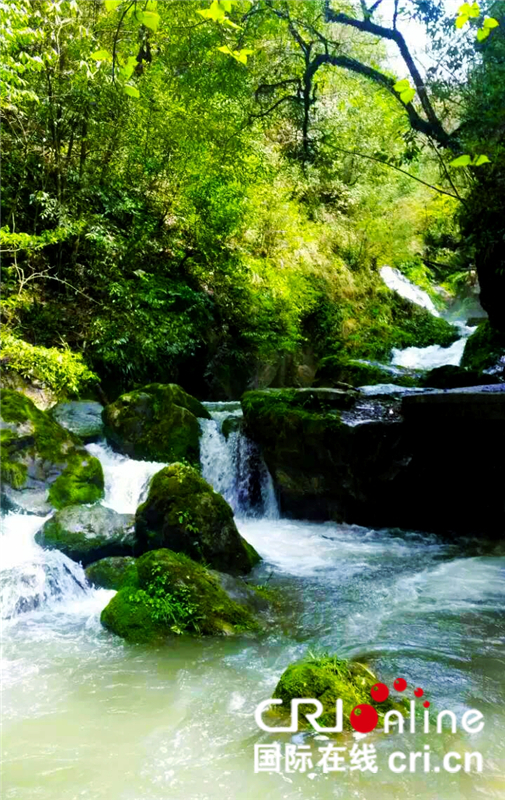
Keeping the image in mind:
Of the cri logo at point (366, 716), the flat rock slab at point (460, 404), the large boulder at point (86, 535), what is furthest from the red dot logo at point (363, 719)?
the flat rock slab at point (460, 404)

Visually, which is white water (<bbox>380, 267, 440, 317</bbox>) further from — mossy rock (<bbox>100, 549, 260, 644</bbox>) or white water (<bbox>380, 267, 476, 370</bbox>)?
mossy rock (<bbox>100, 549, 260, 644</bbox>)

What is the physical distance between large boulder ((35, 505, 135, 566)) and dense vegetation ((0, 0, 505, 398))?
1.97 m

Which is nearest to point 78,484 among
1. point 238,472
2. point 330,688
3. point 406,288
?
point 238,472

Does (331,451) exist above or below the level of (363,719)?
above

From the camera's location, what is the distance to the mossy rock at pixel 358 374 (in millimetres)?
11936

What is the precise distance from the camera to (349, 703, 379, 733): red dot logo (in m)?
3.39

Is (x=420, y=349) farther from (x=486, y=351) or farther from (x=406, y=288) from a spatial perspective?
(x=486, y=351)

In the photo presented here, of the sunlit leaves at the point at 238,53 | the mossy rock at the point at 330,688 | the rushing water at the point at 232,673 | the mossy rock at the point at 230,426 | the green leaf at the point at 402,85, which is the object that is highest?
the sunlit leaves at the point at 238,53

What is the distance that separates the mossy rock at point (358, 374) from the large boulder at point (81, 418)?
4.52m

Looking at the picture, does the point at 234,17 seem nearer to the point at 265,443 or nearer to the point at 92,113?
the point at 92,113

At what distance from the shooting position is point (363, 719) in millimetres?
3414

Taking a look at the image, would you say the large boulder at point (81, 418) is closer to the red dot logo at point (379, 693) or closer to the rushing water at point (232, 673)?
the rushing water at point (232, 673)

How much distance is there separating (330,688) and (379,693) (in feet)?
1.25

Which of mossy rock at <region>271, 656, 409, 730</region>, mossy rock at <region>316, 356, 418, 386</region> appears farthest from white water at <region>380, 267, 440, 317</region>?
mossy rock at <region>271, 656, 409, 730</region>
